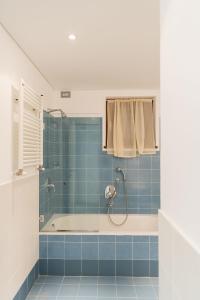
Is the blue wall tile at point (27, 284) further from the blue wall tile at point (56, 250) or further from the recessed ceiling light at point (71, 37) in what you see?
the recessed ceiling light at point (71, 37)

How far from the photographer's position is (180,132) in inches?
37.3

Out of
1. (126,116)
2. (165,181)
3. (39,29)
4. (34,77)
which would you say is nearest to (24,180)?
(34,77)

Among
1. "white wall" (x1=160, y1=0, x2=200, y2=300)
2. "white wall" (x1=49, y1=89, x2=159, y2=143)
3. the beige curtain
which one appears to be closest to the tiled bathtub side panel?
the beige curtain

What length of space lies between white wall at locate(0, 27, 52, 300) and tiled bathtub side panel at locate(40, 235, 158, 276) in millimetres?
342

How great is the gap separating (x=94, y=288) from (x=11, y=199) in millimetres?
1388

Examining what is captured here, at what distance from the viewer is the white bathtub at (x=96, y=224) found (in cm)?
350

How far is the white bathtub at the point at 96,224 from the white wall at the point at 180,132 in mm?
2419

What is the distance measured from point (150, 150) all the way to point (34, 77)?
2.05 meters

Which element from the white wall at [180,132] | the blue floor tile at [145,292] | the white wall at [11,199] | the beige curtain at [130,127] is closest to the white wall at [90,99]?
the beige curtain at [130,127]

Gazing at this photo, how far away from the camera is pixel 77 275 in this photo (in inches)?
128

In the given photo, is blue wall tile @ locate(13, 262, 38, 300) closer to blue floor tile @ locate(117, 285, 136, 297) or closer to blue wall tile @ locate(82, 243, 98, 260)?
blue wall tile @ locate(82, 243, 98, 260)

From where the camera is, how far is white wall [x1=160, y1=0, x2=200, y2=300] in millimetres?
800

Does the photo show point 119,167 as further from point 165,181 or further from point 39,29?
point 165,181

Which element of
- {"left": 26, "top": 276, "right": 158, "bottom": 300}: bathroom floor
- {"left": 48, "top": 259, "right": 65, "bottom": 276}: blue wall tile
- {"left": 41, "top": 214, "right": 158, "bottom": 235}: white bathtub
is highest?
{"left": 41, "top": 214, "right": 158, "bottom": 235}: white bathtub
